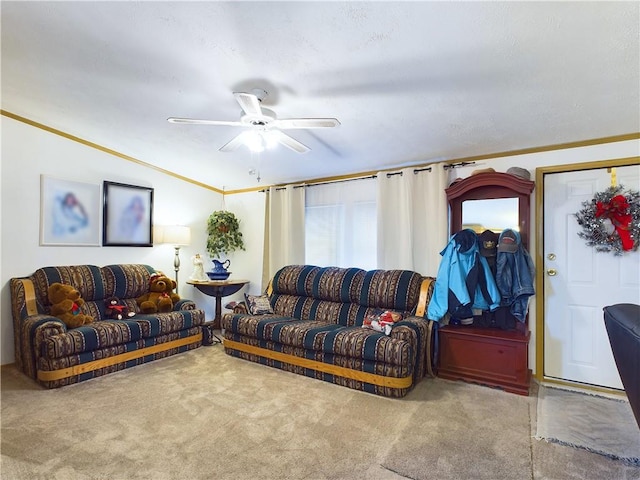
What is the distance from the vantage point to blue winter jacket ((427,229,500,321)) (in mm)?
3029

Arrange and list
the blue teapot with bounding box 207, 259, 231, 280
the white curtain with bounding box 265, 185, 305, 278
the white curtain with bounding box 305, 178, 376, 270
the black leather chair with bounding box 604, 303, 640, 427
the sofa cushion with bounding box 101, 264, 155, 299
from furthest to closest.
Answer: the blue teapot with bounding box 207, 259, 231, 280 < the white curtain with bounding box 265, 185, 305, 278 < the white curtain with bounding box 305, 178, 376, 270 < the sofa cushion with bounding box 101, 264, 155, 299 < the black leather chair with bounding box 604, 303, 640, 427

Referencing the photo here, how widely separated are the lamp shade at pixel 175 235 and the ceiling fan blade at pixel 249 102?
→ 8.49 ft

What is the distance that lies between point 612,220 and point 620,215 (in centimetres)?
7

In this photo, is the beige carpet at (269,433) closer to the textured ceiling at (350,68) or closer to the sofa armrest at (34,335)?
the sofa armrest at (34,335)

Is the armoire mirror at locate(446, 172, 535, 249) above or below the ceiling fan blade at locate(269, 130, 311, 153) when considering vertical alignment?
below

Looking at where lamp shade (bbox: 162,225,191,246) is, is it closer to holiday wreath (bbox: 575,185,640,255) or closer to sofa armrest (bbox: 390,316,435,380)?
sofa armrest (bbox: 390,316,435,380)

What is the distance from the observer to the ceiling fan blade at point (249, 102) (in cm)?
204

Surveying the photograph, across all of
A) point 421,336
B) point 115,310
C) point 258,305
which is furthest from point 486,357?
point 115,310

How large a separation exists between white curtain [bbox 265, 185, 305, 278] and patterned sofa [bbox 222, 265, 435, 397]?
1.30 feet

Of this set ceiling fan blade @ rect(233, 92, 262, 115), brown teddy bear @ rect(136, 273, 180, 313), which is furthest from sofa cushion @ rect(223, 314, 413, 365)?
ceiling fan blade @ rect(233, 92, 262, 115)

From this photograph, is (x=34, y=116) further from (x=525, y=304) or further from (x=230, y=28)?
(x=525, y=304)

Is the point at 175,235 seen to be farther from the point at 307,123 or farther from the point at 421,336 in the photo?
the point at 421,336

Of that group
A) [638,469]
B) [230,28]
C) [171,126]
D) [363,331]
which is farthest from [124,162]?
[638,469]

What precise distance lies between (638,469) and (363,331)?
1.86m
